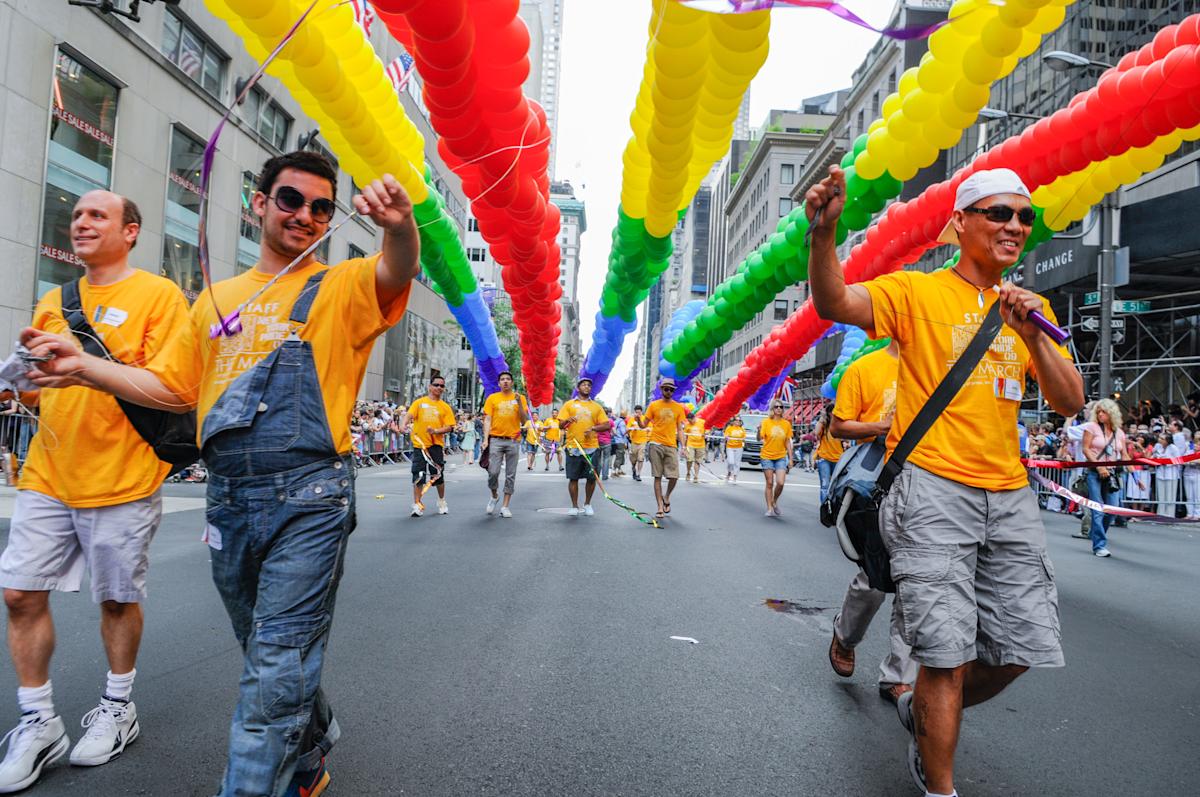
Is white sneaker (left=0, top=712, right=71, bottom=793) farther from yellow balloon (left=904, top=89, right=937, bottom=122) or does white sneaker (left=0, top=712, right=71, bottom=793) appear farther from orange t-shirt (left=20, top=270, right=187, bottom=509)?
yellow balloon (left=904, top=89, right=937, bottom=122)

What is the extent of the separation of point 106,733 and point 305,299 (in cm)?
184

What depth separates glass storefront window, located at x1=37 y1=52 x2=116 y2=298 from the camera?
14695 millimetres

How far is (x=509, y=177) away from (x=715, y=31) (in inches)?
77.4

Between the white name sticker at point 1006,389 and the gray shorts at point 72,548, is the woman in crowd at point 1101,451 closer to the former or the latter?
the white name sticker at point 1006,389

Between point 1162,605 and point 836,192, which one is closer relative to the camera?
point 836,192

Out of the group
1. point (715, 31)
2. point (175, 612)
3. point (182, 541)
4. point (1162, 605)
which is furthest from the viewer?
point (182, 541)

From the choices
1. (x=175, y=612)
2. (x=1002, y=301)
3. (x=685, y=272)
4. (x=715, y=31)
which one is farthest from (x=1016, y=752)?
(x=685, y=272)

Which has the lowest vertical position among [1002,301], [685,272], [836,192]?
[1002,301]

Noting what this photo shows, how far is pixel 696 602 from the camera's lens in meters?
6.01

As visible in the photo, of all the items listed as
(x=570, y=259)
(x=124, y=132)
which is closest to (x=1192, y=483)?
(x=124, y=132)

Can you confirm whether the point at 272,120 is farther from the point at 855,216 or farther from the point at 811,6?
the point at 811,6

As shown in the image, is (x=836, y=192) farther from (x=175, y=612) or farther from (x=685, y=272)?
(x=685, y=272)

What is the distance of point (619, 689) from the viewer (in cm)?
393

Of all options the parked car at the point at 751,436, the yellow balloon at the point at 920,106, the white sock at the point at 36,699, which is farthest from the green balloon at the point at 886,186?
the parked car at the point at 751,436
